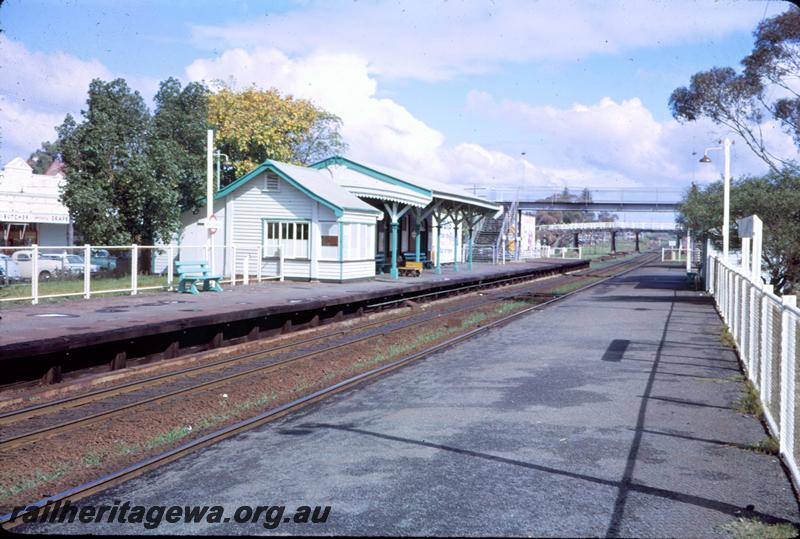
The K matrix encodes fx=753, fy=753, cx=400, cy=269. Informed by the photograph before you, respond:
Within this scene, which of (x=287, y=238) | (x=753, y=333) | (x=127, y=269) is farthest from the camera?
(x=287, y=238)

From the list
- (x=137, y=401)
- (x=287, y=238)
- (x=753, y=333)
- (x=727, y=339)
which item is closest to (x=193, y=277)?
(x=287, y=238)

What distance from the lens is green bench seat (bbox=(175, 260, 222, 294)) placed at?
19.5 meters

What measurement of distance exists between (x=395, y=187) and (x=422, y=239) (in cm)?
879

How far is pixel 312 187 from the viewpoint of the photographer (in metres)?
25.2

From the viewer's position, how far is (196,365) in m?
12.6

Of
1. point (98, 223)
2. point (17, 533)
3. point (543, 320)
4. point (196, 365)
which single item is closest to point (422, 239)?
point (98, 223)

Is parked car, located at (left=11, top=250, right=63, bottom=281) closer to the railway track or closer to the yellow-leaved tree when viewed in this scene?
the railway track

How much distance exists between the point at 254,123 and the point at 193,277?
2386 cm

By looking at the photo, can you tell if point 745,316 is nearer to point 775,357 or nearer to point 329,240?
point 775,357

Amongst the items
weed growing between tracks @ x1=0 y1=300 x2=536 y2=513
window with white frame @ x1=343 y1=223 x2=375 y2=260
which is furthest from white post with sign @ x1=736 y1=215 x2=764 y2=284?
window with white frame @ x1=343 y1=223 x2=375 y2=260

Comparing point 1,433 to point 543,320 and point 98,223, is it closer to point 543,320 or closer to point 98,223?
point 543,320

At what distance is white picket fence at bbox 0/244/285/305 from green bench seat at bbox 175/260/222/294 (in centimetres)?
59

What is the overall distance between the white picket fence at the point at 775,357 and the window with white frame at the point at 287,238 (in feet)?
53.8

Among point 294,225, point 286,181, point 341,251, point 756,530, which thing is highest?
point 286,181
